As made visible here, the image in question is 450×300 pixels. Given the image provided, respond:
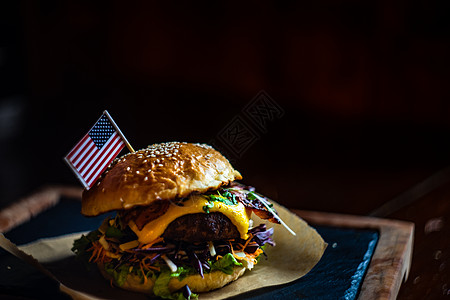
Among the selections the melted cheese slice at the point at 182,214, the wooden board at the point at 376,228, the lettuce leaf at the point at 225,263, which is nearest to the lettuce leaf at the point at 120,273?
the melted cheese slice at the point at 182,214

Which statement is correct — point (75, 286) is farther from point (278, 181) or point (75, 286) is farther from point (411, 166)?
point (411, 166)

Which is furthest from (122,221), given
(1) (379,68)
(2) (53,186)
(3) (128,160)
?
(1) (379,68)

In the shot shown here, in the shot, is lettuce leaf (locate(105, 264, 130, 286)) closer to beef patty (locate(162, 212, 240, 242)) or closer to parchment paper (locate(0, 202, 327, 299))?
parchment paper (locate(0, 202, 327, 299))

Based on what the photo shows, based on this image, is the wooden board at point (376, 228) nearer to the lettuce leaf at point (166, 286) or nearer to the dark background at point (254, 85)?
the lettuce leaf at point (166, 286)

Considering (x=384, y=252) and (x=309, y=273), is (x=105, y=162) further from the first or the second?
(x=384, y=252)

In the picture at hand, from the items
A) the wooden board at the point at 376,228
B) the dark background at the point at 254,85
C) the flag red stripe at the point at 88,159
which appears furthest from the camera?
the dark background at the point at 254,85

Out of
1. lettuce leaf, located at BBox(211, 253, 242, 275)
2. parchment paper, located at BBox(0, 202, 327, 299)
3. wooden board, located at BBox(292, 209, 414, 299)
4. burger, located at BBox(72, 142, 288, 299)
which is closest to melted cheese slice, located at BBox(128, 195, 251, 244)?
burger, located at BBox(72, 142, 288, 299)
